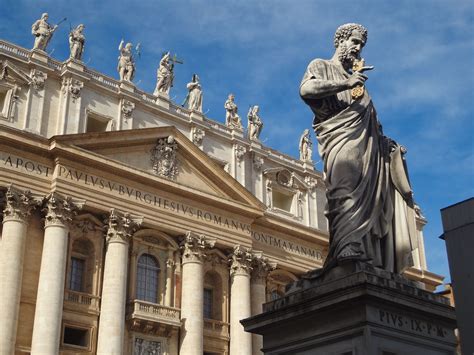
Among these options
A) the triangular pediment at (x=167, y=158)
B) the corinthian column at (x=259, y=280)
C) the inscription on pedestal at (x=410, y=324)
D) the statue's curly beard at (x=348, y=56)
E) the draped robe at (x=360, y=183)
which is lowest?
the inscription on pedestal at (x=410, y=324)

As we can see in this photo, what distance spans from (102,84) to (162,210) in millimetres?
6457

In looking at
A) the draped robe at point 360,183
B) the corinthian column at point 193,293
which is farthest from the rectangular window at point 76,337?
the draped robe at point 360,183

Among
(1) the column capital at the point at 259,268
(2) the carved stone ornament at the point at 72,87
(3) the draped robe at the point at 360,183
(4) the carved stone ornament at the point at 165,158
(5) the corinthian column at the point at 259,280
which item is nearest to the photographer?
(3) the draped robe at the point at 360,183

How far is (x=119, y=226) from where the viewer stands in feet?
99.6

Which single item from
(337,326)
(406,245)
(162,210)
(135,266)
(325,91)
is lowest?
(337,326)

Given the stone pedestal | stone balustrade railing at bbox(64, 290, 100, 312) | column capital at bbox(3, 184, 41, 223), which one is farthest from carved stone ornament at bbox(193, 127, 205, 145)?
the stone pedestal

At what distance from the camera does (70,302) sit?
2897 centimetres

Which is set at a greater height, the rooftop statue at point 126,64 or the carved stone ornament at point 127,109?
the rooftop statue at point 126,64

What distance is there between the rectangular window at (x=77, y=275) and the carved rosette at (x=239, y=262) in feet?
23.5

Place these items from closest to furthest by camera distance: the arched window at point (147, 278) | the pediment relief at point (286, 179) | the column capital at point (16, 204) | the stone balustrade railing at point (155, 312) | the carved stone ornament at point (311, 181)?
the column capital at point (16, 204) → the stone balustrade railing at point (155, 312) → the arched window at point (147, 278) → the pediment relief at point (286, 179) → the carved stone ornament at point (311, 181)

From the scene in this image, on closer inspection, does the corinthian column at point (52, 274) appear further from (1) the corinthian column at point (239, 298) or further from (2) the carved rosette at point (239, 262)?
(1) the corinthian column at point (239, 298)

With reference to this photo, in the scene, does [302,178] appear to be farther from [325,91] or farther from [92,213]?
[325,91]

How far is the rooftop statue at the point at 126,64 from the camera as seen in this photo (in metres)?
34.6

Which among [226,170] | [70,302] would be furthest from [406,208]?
[226,170]
